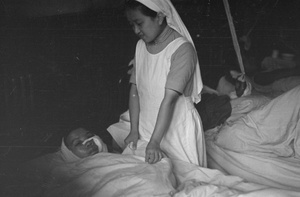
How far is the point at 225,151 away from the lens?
2.17m

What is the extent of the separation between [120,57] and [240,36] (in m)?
0.86

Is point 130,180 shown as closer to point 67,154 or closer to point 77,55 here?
point 67,154

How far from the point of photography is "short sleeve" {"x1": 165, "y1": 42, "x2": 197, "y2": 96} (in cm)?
174

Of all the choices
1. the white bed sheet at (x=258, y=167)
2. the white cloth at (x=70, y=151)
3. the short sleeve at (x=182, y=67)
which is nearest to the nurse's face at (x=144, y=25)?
the short sleeve at (x=182, y=67)

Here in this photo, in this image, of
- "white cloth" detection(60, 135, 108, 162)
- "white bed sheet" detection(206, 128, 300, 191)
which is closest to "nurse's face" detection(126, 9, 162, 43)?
"white cloth" detection(60, 135, 108, 162)

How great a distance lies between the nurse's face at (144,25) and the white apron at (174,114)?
0.10 m

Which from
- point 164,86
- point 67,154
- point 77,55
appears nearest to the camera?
point 164,86

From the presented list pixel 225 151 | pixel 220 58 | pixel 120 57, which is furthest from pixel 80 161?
pixel 220 58

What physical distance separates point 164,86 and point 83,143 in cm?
55

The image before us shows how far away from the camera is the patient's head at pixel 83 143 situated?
2.00 m

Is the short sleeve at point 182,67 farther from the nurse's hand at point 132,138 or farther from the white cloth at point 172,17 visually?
the nurse's hand at point 132,138

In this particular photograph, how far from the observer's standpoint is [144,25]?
5.66 feet

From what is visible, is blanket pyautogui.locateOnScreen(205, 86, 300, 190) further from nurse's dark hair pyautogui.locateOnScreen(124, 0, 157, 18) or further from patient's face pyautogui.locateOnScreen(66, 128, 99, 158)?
nurse's dark hair pyautogui.locateOnScreen(124, 0, 157, 18)

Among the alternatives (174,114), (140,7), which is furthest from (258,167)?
(140,7)
